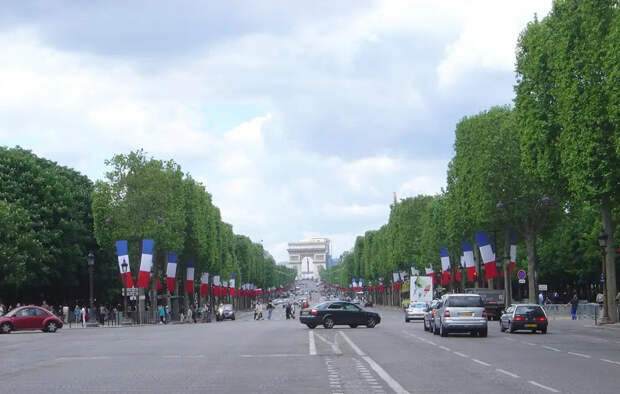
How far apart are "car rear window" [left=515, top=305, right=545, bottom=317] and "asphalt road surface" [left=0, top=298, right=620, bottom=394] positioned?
26.9 ft

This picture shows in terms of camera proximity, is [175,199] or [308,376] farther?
[175,199]

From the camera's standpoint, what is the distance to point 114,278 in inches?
3927

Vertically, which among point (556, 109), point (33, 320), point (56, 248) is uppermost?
point (556, 109)

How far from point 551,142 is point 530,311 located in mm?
8709

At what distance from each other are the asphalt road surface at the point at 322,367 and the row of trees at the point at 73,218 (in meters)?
41.0

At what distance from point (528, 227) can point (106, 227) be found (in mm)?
36089

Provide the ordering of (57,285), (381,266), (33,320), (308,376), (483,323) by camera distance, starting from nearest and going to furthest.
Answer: (308,376)
(483,323)
(33,320)
(57,285)
(381,266)

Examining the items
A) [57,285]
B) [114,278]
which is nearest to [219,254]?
[114,278]

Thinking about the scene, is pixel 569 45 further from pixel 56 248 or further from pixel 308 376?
pixel 56 248

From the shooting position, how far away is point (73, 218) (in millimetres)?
88375

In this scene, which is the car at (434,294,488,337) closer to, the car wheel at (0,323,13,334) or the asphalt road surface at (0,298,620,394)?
the asphalt road surface at (0,298,620,394)

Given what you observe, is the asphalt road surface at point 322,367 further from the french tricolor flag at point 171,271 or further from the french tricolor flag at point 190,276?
the french tricolor flag at point 190,276

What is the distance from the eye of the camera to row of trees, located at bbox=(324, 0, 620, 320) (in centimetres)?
4312

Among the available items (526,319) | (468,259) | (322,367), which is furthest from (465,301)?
(468,259)
